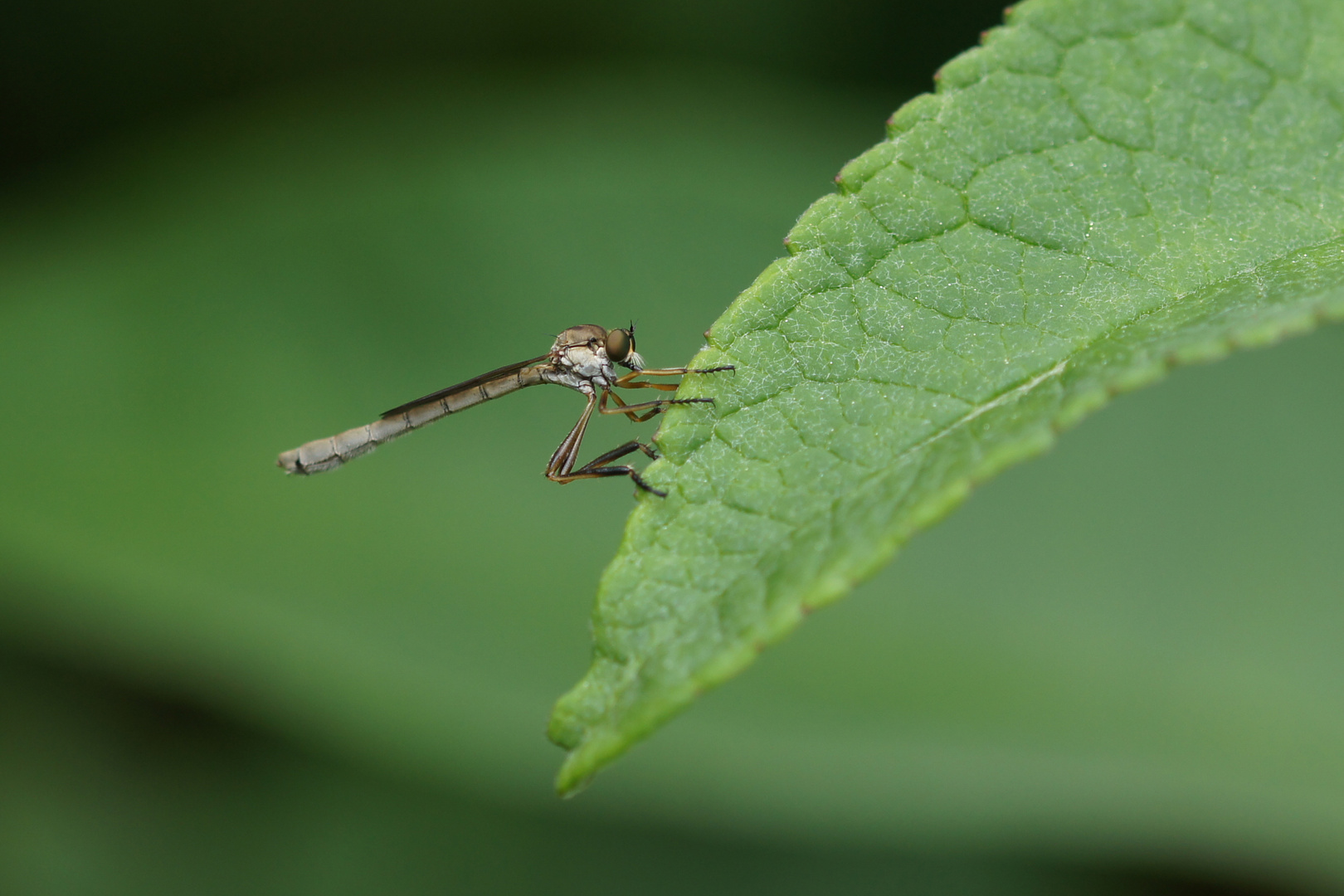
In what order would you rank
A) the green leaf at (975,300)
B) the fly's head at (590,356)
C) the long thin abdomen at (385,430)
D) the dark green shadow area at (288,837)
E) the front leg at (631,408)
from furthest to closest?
the dark green shadow area at (288,837) → the long thin abdomen at (385,430) → the fly's head at (590,356) → the front leg at (631,408) → the green leaf at (975,300)

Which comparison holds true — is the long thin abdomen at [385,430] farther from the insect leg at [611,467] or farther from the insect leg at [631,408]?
the insect leg at [611,467]

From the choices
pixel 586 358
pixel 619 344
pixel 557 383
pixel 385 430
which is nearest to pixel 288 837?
pixel 385 430

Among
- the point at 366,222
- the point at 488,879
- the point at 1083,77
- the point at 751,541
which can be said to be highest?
the point at 366,222

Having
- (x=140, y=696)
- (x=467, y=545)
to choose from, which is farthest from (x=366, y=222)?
(x=140, y=696)

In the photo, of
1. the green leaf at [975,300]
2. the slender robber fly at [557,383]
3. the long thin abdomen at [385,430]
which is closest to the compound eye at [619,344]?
the slender robber fly at [557,383]

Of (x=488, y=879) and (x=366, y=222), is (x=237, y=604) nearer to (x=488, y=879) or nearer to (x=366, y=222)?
(x=488, y=879)

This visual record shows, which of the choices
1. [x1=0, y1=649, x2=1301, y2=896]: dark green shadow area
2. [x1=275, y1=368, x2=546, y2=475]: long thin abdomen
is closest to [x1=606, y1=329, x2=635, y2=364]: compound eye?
[x1=275, y1=368, x2=546, y2=475]: long thin abdomen
